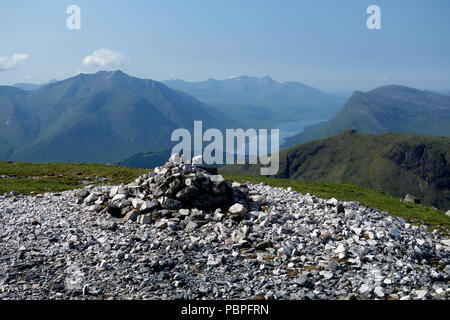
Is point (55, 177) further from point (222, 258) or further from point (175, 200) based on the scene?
point (222, 258)

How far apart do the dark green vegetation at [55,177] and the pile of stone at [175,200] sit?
1058 cm

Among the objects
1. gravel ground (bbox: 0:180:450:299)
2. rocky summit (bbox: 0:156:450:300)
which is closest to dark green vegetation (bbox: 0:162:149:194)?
rocky summit (bbox: 0:156:450:300)

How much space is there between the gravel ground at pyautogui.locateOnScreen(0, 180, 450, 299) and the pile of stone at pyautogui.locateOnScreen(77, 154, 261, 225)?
1.61ft

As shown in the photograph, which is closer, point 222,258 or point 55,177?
point 222,258

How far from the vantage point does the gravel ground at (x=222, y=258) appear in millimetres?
11711

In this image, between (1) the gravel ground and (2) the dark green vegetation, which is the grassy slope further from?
(1) the gravel ground

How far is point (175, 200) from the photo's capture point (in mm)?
18297

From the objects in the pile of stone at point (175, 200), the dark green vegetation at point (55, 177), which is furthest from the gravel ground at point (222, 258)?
the dark green vegetation at point (55, 177)

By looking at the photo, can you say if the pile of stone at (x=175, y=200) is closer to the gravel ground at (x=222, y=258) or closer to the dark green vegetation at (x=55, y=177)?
the gravel ground at (x=222, y=258)

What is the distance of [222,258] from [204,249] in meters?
1.20

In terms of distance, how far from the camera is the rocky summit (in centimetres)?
1181

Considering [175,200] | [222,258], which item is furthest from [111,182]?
[222,258]

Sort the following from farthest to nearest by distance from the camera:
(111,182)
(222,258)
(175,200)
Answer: (111,182)
(175,200)
(222,258)
